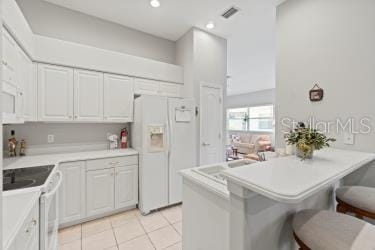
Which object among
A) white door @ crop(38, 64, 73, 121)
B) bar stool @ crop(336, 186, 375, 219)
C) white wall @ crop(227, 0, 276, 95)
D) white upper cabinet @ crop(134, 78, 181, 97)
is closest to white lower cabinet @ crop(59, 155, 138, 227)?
white door @ crop(38, 64, 73, 121)

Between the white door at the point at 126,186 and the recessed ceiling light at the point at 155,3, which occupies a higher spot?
the recessed ceiling light at the point at 155,3

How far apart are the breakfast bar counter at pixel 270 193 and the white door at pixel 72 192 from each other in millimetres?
2138

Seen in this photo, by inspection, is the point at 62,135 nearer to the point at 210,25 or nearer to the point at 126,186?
the point at 126,186

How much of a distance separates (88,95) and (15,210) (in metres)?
1.92

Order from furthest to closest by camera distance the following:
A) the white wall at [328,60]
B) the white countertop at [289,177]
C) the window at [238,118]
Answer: the window at [238,118]
the white wall at [328,60]
the white countertop at [289,177]

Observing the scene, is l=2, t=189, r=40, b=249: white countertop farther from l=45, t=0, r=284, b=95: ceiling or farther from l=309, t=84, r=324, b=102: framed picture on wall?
l=309, t=84, r=324, b=102: framed picture on wall

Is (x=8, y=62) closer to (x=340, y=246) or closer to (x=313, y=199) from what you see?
(x=340, y=246)

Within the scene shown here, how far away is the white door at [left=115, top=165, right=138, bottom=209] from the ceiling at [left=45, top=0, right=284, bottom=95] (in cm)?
247

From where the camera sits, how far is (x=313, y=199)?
1463mm

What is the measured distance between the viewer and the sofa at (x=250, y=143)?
23.8 feet

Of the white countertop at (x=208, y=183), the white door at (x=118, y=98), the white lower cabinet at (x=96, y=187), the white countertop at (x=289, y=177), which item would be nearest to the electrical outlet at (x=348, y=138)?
the white countertop at (x=289, y=177)

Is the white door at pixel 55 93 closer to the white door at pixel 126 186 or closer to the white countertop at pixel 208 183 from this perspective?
the white door at pixel 126 186

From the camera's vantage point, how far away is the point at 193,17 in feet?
9.55


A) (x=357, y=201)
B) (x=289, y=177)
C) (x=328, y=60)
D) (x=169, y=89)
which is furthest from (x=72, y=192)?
(x=328, y=60)
